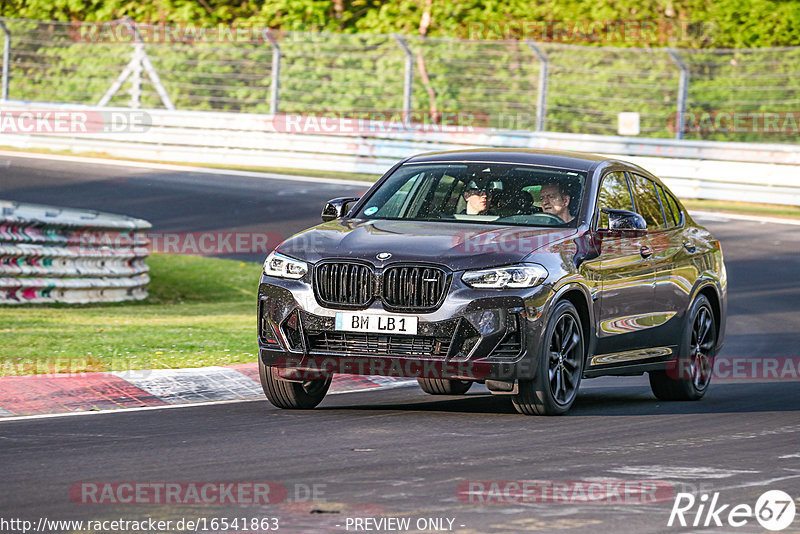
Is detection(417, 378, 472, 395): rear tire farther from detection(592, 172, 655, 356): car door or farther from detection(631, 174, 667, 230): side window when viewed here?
detection(631, 174, 667, 230): side window

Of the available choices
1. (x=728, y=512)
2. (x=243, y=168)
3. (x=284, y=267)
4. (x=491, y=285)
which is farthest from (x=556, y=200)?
(x=243, y=168)

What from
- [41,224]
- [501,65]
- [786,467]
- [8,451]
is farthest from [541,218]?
[501,65]

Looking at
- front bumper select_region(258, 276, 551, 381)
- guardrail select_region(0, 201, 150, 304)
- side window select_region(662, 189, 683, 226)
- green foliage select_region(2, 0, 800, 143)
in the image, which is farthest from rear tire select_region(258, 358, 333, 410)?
green foliage select_region(2, 0, 800, 143)

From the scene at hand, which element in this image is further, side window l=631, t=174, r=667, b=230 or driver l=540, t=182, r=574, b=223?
side window l=631, t=174, r=667, b=230

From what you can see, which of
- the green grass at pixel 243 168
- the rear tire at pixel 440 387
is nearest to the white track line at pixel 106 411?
the rear tire at pixel 440 387

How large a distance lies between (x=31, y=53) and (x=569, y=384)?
25316 mm

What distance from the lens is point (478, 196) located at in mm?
10219

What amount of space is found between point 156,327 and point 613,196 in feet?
18.5

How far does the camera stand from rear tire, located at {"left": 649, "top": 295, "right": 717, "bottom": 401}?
441 inches

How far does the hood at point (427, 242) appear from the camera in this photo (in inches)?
358

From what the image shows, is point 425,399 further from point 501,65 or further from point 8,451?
point 501,65

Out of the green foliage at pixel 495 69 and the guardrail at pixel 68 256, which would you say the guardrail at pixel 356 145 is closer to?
the green foliage at pixel 495 69

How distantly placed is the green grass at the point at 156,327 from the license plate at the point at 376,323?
2.63 meters

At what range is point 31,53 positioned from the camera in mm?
32750
